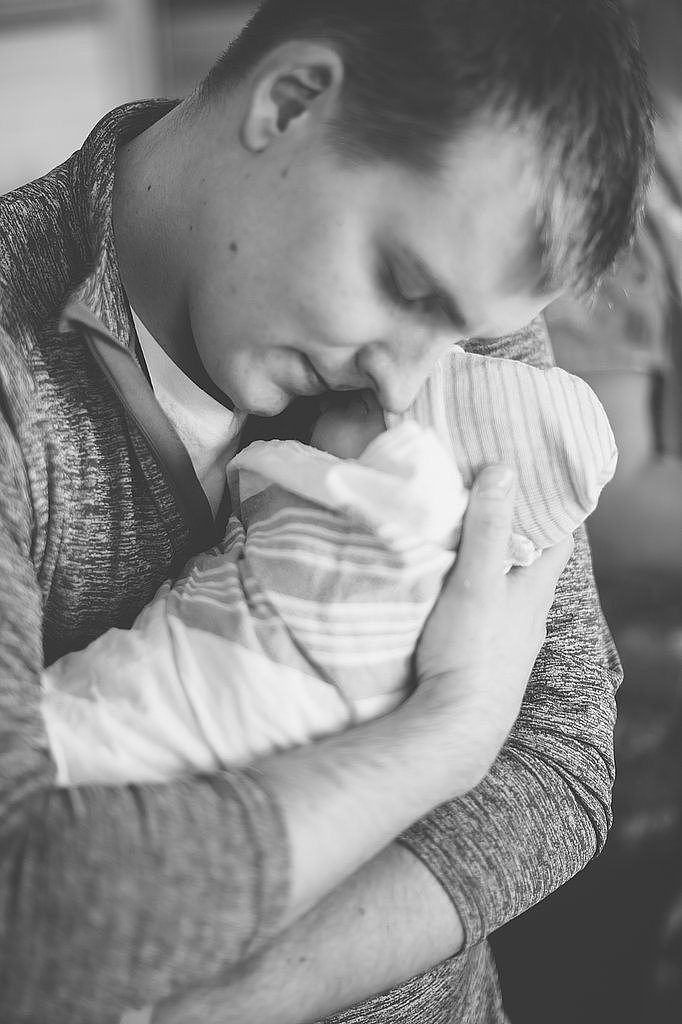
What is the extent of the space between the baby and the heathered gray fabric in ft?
0.28

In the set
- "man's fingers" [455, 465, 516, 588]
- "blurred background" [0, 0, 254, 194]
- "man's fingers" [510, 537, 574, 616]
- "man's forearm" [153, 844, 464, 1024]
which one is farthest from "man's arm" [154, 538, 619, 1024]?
"blurred background" [0, 0, 254, 194]

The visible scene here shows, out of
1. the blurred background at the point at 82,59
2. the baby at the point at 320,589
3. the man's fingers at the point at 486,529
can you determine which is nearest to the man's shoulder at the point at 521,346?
the baby at the point at 320,589

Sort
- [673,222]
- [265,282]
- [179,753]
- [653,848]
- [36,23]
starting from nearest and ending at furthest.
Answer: [179,753] < [265,282] < [653,848] < [673,222] < [36,23]

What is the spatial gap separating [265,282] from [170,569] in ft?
0.99

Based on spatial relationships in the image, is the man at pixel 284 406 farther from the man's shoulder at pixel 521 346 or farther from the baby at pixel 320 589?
the man's shoulder at pixel 521 346

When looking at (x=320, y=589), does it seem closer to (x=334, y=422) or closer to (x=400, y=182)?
(x=334, y=422)

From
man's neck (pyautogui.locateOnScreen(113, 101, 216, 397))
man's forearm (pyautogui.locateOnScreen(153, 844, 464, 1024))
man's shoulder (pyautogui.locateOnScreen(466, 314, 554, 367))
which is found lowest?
man's forearm (pyautogui.locateOnScreen(153, 844, 464, 1024))

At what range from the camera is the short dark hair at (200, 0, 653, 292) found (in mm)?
746

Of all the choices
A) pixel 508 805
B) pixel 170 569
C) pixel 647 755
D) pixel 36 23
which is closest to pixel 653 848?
pixel 647 755

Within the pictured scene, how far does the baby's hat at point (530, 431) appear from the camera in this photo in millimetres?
830

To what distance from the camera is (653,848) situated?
5.28 ft

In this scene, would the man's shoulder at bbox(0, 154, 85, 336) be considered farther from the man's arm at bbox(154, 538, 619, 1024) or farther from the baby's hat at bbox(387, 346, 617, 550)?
the man's arm at bbox(154, 538, 619, 1024)

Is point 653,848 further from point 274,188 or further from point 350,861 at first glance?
point 274,188

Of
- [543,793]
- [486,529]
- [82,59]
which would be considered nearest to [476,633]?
[486,529]
